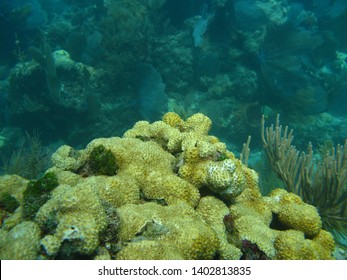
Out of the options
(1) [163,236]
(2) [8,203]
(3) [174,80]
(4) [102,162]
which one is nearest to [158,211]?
(1) [163,236]

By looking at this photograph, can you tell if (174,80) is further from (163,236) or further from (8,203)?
(163,236)

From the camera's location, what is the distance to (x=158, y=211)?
2.29 metres

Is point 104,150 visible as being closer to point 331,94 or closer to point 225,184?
point 225,184

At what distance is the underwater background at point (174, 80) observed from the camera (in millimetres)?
8383

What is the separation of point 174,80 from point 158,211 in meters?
7.95

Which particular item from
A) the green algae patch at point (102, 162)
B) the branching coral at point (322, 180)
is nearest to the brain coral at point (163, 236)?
the green algae patch at point (102, 162)

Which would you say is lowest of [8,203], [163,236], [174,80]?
[8,203]

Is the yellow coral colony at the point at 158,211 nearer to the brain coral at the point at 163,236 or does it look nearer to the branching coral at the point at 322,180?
the brain coral at the point at 163,236

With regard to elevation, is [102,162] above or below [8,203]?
above

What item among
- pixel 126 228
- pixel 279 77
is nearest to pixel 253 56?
pixel 279 77

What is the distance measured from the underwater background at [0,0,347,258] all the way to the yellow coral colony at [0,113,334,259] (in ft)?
17.3

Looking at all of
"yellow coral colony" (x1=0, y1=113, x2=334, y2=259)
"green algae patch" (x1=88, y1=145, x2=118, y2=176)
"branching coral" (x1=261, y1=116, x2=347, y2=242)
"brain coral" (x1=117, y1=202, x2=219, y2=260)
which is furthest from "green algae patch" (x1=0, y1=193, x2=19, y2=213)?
"branching coral" (x1=261, y1=116, x2=347, y2=242)

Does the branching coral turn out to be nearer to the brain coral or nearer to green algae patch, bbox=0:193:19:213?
the brain coral

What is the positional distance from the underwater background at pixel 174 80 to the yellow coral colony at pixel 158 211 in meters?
5.26
